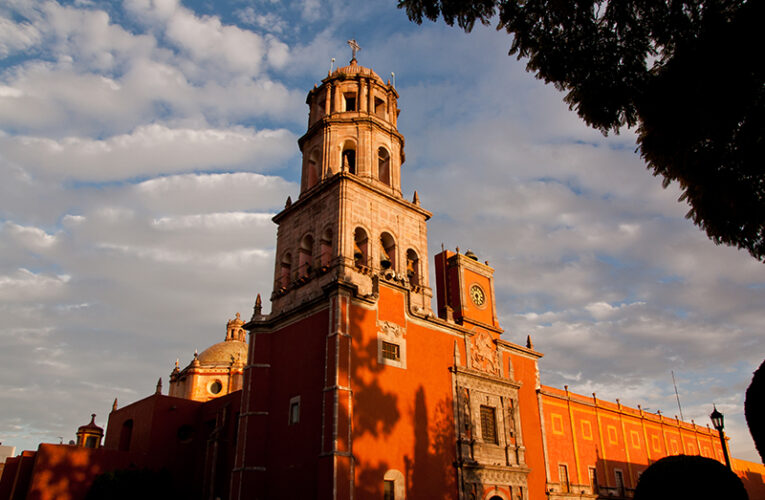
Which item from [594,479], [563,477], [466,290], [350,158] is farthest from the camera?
[594,479]

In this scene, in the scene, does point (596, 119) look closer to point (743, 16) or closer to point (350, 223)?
point (743, 16)

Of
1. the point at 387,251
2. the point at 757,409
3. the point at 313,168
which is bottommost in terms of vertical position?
the point at 757,409

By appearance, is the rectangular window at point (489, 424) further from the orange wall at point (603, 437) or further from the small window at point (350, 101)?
the small window at point (350, 101)

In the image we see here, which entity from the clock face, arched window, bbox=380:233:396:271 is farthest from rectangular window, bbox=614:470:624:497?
arched window, bbox=380:233:396:271

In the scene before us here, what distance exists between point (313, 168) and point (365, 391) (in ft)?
38.9

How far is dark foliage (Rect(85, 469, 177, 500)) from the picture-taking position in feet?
81.0

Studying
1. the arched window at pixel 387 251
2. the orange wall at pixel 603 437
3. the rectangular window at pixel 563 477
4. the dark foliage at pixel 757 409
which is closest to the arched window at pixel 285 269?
the arched window at pixel 387 251

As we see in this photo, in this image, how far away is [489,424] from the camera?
81.6 ft

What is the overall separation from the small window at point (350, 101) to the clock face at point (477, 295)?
34.5 feet

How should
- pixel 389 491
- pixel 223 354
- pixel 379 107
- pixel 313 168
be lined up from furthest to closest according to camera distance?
pixel 223 354, pixel 379 107, pixel 313 168, pixel 389 491

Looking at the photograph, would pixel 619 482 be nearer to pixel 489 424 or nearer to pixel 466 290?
pixel 489 424

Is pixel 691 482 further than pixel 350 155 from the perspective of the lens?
No

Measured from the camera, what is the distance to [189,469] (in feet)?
96.6

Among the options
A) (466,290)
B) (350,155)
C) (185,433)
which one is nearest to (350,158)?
(350,155)
